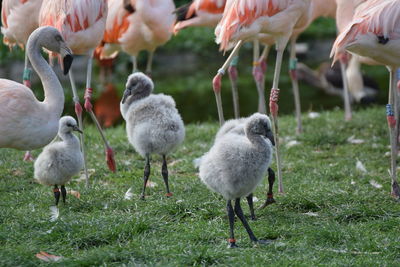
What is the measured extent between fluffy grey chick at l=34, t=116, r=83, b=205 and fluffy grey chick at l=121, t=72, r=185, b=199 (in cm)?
50

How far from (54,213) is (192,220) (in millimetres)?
1083

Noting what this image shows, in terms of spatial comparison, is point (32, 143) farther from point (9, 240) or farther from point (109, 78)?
point (109, 78)

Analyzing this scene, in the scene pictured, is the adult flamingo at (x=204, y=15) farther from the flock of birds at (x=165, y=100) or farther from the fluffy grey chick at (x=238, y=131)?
the fluffy grey chick at (x=238, y=131)

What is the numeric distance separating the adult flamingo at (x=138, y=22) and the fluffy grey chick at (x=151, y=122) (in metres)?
2.00

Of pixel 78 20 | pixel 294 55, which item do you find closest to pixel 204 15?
pixel 294 55

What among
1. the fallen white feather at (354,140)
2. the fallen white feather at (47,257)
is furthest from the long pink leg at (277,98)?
the fallen white feather at (354,140)

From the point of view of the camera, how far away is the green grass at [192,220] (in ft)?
13.4

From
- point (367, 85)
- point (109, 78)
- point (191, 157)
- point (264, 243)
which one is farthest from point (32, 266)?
point (109, 78)

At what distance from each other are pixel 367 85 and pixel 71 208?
8.67 meters

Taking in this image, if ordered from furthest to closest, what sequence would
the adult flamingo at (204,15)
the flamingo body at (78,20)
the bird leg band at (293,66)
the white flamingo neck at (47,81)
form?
the bird leg band at (293,66) → the adult flamingo at (204,15) → the flamingo body at (78,20) → the white flamingo neck at (47,81)

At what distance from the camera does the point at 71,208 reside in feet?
17.3

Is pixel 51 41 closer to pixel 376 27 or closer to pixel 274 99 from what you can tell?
pixel 274 99

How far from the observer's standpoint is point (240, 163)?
167 inches

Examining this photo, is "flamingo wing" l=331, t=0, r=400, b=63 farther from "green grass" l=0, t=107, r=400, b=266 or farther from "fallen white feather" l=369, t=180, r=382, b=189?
Result: "fallen white feather" l=369, t=180, r=382, b=189
